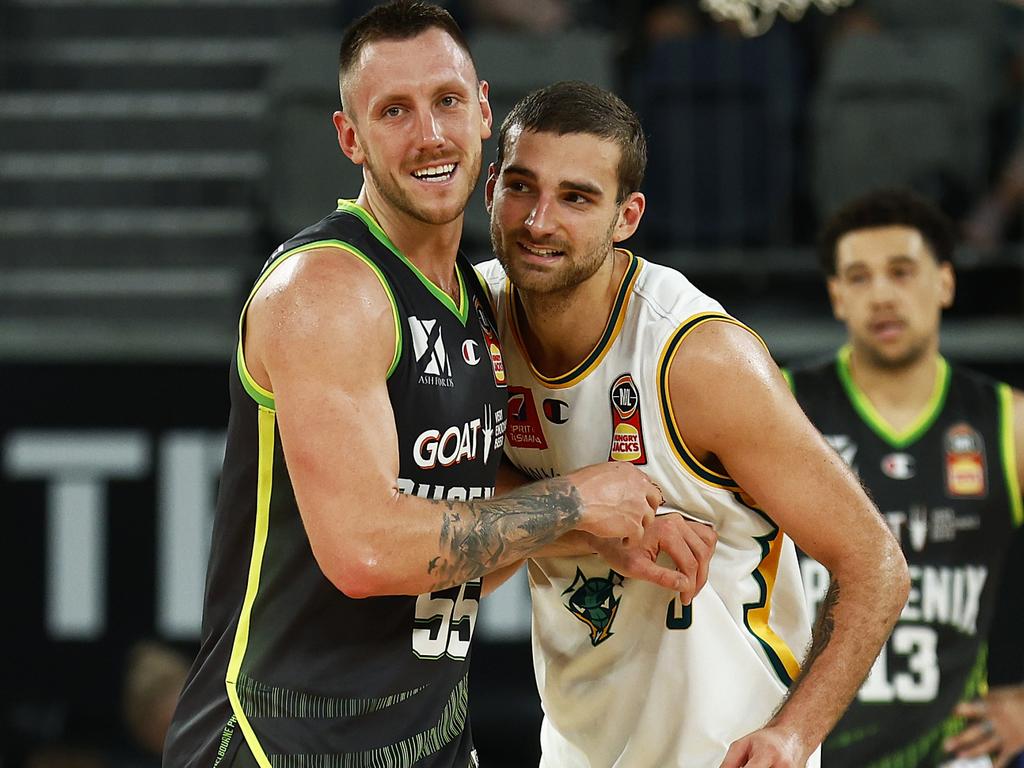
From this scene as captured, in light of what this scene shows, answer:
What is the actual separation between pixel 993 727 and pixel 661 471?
198cm

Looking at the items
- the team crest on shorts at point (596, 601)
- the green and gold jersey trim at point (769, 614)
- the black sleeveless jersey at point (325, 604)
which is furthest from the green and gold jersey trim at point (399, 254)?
the green and gold jersey trim at point (769, 614)

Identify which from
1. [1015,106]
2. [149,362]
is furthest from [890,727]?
[1015,106]

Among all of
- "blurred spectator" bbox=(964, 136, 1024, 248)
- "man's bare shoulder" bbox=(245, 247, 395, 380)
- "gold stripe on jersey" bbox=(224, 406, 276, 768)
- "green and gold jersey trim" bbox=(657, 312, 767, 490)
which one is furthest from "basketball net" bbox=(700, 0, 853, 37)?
"gold stripe on jersey" bbox=(224, 406, 276, 768)

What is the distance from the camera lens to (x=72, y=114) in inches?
297

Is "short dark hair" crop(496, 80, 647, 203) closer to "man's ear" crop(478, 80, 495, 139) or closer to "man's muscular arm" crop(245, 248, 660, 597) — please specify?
"man's ear" crop(478, 80, 495, 139)

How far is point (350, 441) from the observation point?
252cm

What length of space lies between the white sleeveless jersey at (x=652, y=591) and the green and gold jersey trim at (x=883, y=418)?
149cm

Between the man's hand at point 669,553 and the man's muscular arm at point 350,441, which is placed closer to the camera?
the man's muscular arm at point 350,441

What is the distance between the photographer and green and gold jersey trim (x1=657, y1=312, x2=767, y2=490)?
289 cm

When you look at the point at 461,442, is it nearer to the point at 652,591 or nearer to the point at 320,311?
the point at 320,311

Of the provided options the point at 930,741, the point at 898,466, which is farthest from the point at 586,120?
the point at 930,741

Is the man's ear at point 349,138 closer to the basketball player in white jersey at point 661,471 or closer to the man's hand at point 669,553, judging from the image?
the basketball player in white jersey at point 661,471

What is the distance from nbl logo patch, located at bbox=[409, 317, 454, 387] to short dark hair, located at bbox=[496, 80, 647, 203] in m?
0.45

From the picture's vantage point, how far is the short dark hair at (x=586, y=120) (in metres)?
2.96
